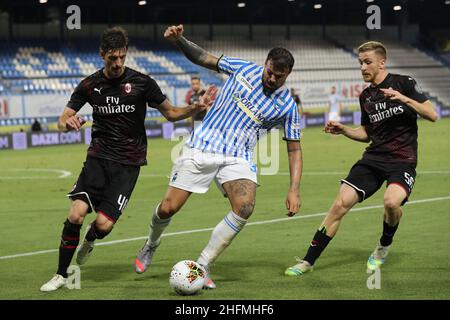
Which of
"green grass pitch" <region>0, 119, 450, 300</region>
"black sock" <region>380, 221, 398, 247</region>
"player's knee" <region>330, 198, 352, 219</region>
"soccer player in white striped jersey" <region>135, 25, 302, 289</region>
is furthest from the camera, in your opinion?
"black sock" <region>380, 221, 398, 247</region>

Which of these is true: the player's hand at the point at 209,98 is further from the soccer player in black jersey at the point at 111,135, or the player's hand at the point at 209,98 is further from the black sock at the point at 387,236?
the black sock at the point at 387,236

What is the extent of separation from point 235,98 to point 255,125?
33cm

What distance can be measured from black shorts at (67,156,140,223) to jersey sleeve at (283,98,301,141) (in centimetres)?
164

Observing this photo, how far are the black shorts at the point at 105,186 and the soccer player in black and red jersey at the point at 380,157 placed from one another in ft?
6.04

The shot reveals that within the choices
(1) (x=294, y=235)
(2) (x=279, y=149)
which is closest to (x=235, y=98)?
(1) (x=294, y=235)

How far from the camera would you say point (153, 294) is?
823cm

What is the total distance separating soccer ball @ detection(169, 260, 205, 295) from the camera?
8062 millimetres

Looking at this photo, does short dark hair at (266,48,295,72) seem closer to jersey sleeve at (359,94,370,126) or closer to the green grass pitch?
jersey sleeve at (359,94,370,126)

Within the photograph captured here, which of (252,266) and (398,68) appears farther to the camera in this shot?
(398,68)

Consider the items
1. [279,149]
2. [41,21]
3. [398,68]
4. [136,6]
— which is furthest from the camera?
[398,68]

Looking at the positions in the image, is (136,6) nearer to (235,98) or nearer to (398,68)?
(398,68)

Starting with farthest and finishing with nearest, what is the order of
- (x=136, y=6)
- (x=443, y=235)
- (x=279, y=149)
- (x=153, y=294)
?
1. (x=136, y=6)
2. (x=279, y=149)
3. (x=443, y=235)
4. (x=153, y=294)

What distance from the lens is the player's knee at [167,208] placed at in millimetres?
8789

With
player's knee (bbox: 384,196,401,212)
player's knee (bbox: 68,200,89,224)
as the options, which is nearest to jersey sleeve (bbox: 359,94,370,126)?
player's knee (bbox: 384,196,401,212)
